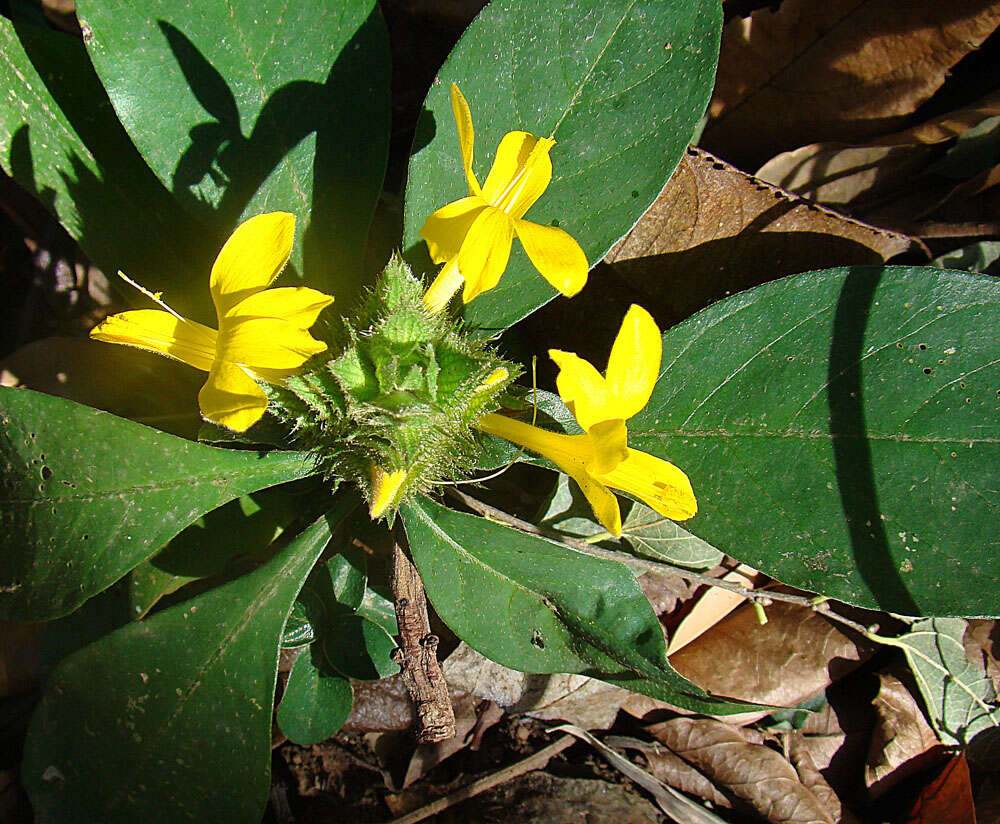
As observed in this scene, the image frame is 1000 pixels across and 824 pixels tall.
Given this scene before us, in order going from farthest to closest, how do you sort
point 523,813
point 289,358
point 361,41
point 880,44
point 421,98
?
point 421,98
point 880,44
point 523,813
point 361,41
point 289,358

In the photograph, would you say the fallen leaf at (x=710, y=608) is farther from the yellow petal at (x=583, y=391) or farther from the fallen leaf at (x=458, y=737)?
the yellow petal at (x=583, y=391)

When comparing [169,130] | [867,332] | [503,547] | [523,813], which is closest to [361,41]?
[169,130]

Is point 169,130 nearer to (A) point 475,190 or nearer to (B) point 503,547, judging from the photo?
(A) point 475,190

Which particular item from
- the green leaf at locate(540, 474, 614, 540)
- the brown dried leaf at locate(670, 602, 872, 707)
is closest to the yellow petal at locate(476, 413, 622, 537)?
the green leaf at locate(540, 474, 614, 540)

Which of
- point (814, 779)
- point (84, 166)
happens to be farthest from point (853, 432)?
point (84, 166)

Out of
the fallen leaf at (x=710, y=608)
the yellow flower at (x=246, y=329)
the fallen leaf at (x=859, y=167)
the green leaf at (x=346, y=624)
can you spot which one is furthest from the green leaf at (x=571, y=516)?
the fallen leaf at (x=859, y=167)

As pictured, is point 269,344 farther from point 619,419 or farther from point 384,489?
point 619,419

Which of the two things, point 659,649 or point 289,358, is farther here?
point 659,649

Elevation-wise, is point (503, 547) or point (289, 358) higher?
point (289, 358)
